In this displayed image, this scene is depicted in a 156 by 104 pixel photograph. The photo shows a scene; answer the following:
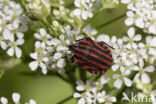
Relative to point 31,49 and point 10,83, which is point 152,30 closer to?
point 31,49

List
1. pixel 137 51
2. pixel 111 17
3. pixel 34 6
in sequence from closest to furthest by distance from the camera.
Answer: pixel 34 6 → pixel 137 51 → pixel 111 17

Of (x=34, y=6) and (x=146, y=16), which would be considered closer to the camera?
(x=34, y=6)

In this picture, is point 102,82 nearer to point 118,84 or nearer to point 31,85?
point 118,84

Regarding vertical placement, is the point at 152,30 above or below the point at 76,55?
above

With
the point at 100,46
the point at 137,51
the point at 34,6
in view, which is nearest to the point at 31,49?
the point at 34,6

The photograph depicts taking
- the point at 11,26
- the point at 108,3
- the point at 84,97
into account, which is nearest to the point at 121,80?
the point at 84,97

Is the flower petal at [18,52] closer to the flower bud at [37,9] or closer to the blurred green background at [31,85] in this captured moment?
the blurred green background at [31,85]

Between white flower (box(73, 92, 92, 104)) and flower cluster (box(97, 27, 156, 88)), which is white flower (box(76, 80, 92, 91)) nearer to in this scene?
white flower (box(73, 92, 92, 104))

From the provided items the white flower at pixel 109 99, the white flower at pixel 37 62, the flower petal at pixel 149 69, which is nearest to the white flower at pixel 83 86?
the white flower at pixel 109 99
